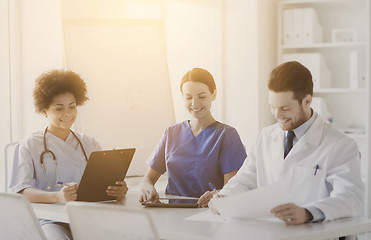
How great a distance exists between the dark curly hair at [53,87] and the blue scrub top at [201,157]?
0.53 metres

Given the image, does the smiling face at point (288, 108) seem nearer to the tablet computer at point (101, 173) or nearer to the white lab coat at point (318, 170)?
the white lab coat at point (318, 170)

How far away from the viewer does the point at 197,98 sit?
262 centimetres

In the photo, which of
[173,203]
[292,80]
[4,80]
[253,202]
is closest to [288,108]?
[292,80]

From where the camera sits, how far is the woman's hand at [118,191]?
247 cm

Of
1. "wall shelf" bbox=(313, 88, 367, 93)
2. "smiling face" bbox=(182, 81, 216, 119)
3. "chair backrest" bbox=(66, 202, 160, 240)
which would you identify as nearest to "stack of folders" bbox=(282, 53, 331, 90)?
"wall shelf" bbox=(313, 88, 367, 93)

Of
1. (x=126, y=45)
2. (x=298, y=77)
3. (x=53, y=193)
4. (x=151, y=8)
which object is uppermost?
(x=151, y=8)

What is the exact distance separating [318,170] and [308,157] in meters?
0.07

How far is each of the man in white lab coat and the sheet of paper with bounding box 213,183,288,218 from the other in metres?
0.08

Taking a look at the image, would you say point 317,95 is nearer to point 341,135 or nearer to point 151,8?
point 151,8

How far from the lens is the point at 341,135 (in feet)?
6.59

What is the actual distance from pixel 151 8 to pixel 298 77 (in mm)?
2924

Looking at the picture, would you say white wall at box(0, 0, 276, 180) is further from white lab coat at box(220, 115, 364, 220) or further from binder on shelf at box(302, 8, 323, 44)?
white lab coat at box(220, 115, 364, 220)

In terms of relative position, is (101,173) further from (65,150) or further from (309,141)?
(309,141)

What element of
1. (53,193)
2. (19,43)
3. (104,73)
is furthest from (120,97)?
(53,193)
